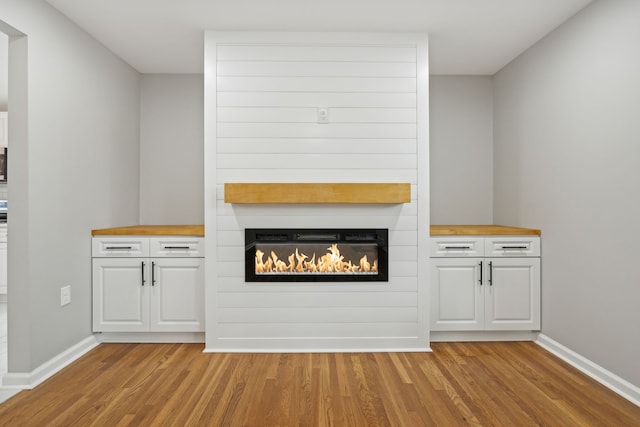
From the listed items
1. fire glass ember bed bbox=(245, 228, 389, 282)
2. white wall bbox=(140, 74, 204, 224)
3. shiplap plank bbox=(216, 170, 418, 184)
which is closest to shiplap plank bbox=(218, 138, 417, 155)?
shiplap plank bbox=(216, 170, 418, 184)

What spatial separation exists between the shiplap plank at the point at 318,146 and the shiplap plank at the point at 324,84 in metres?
0.41

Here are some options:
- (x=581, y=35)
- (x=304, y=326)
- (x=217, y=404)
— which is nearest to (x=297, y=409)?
(x=217, y=404)

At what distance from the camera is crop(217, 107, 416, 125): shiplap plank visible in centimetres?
344

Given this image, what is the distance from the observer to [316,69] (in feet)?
11.3

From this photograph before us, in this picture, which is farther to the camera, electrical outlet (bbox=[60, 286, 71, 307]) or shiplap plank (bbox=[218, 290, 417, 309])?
shiplap plank (bbox=[218, 290, 417, 309])

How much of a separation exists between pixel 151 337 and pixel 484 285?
2.88 metres

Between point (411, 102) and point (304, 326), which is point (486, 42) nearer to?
point (411, 102)

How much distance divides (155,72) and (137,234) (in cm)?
189

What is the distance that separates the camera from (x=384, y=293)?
3.46m

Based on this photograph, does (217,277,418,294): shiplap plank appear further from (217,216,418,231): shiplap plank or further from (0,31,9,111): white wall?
(0,31,9,111): white wall

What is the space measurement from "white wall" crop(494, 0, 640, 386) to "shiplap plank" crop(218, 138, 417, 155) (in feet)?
3.76

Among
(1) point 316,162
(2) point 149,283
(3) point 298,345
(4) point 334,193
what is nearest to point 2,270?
(2) point 149,283

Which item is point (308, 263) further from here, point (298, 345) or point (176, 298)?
point (176, 298)

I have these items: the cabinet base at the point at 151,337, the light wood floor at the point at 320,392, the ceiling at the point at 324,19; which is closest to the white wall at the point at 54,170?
the cabinet base at the point at 151,337
